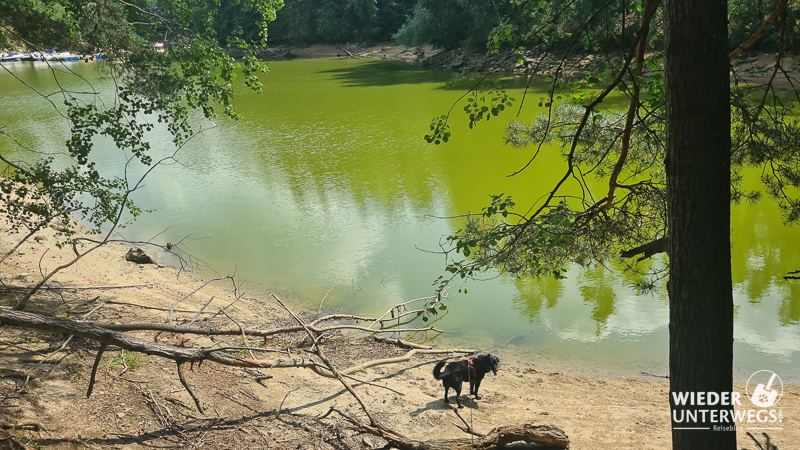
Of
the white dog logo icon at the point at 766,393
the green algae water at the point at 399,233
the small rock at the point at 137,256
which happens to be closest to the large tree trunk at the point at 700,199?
the green algae water at the point at 399,233

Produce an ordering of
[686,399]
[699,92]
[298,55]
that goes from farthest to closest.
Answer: [298,55] → [686,399] → [699,92]

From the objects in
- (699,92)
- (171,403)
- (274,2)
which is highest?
(274,2)

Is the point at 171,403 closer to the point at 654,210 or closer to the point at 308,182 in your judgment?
the point at 654,210

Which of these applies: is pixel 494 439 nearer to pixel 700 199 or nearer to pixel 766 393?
pixel 700 199

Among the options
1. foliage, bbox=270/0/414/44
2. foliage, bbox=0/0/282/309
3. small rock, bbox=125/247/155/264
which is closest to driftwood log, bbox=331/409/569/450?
foliage, bbox=0/0/282/309

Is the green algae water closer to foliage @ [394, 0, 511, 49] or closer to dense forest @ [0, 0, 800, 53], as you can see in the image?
dense forest @ [0, 0, 800, 53]

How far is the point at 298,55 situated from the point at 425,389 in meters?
42.2

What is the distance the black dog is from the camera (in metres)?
4.71

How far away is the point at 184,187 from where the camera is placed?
499 inches

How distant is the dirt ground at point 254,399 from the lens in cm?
331

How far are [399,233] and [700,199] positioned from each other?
7493 millimetres

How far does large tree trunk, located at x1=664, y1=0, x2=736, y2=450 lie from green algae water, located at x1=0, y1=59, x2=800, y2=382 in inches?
115

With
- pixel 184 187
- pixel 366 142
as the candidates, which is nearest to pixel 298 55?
pixel 366 142

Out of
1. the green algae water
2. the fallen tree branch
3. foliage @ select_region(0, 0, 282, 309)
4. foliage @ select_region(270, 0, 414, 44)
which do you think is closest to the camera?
the fallen tree branch
